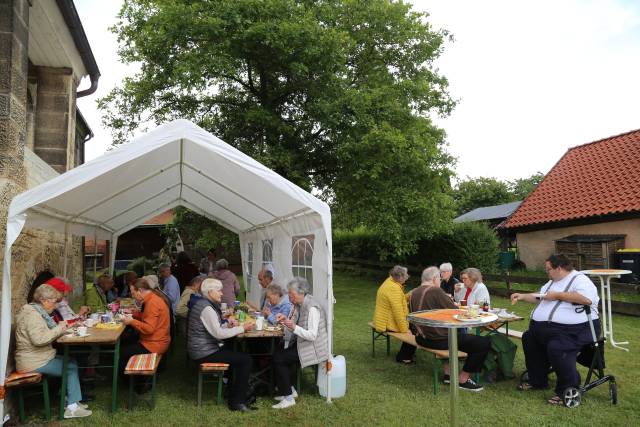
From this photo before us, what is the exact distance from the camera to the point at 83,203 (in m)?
7.21

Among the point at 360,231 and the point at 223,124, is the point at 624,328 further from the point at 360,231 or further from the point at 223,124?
the point at 360,231

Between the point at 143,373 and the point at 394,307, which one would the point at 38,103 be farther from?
the point at 394,307

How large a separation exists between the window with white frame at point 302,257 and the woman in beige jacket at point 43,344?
3187 millimetres

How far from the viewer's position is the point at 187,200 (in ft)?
39.1

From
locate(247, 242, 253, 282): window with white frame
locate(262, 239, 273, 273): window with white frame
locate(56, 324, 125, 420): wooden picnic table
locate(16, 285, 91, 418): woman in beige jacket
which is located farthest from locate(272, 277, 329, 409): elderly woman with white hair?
locate(247, 242, 253, 282): window with white frame

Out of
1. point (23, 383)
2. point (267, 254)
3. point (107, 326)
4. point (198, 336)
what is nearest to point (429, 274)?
point (198, 336)

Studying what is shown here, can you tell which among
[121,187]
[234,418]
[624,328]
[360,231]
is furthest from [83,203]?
[360,231]

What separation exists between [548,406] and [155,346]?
4.40 meters

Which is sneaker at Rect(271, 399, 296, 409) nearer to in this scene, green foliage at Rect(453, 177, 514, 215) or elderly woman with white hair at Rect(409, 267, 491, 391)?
elderly woman with white hair at Rect(409, 267, 491, 391)

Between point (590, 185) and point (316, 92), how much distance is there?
933cm

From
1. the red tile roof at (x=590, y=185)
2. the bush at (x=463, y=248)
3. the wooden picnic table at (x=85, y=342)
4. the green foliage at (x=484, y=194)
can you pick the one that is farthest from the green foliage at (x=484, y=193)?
the wooden picnic table at (x=85, y=342)

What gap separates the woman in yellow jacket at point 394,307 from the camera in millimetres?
7008

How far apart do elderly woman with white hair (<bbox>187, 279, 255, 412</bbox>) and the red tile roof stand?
39.0 ft

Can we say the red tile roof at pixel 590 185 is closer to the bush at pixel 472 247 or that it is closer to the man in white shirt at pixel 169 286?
the bush at pixel 472 247
